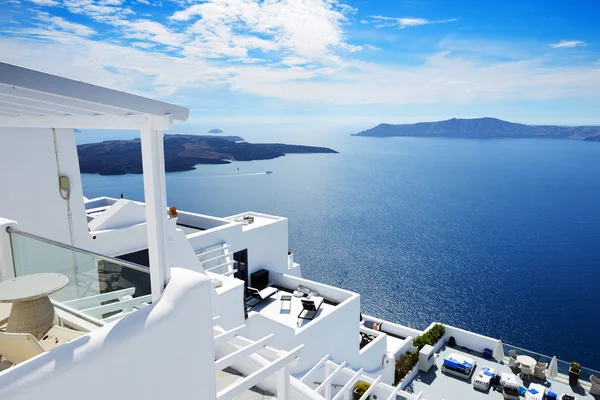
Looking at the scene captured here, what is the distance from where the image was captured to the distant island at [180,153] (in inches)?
2788

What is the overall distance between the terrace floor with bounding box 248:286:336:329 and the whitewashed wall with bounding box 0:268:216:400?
7358 mm

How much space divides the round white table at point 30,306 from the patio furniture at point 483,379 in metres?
15.3

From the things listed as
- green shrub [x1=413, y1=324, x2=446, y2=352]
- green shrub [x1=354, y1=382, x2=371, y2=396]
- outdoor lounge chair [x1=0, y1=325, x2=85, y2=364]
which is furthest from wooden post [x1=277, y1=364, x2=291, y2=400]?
green shrub [x1=413, y1=324, x2=446, y2=352]

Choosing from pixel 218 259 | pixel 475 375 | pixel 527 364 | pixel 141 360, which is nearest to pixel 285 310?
pixel 218 259

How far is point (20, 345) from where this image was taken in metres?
2.42

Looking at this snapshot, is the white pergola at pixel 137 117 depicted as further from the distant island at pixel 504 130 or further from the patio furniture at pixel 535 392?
the distant island at pixel 504 130

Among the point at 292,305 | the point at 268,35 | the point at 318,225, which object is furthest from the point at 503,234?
the point at 268,35

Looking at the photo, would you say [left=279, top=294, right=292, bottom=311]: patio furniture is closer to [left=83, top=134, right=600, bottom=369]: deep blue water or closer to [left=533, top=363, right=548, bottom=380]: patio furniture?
[left=533, top=363, right=548, bottom=380]: patio furniture

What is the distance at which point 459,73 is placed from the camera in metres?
114

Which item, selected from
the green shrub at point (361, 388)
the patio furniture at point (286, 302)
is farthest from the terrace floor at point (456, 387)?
the patio furniture at point (286, 302)

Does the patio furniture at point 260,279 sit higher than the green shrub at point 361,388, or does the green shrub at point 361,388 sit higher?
the patio furniture at point 260,279

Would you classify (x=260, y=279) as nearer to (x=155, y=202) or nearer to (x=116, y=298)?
(x=116, y=298)

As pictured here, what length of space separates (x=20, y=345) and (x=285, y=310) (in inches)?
350

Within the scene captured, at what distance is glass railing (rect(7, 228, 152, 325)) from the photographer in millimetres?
2969
